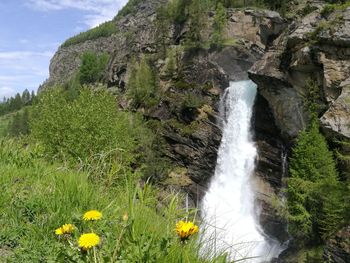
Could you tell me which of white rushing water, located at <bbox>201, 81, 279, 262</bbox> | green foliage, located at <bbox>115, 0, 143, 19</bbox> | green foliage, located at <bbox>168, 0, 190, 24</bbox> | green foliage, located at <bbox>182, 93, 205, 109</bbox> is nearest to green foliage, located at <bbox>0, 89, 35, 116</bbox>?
green foliage, located at <bbox>115, 0, 143, 19</bbox>

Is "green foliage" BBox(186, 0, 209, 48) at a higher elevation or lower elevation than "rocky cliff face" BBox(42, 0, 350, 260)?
higher

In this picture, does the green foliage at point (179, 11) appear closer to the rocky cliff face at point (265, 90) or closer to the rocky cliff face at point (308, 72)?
the rocky cliff face at point (265, 90)

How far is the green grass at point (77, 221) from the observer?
2.92 metres

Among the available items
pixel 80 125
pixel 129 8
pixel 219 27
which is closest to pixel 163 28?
pixel 219 27

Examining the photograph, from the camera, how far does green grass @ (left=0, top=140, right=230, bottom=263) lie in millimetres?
2920

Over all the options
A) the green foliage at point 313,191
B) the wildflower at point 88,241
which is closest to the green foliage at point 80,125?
the green foliage at point 313,191

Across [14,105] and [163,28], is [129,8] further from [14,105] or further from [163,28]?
[163,28]

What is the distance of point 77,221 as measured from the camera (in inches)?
127

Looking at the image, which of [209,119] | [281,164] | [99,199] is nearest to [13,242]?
[99,199]

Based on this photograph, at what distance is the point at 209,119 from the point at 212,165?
5844 mm

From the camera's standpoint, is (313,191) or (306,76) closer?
(313,191)

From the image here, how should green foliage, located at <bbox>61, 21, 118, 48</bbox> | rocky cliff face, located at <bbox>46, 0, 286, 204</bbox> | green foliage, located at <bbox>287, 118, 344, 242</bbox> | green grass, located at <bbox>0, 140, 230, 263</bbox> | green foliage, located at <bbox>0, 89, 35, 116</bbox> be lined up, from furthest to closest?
green foliage, located at <bbox>61, 21, 118, 48</bbox> < green foliage, located at <bbox>0, 89, 35, 116</bbox> < rocky cliff face, located at <bbox>46, 0, 286, 204</bbox> < green foliage, located at <bbox>287, 118, 344, 242</bbox> < green grass, located at <bbox>0, 140, 230, 263</bbox>

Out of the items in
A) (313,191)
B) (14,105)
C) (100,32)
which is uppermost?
(100,32)

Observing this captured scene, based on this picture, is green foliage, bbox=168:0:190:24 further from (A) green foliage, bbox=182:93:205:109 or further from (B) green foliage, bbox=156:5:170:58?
(A) green foliage, bbox=182:93:205:109
